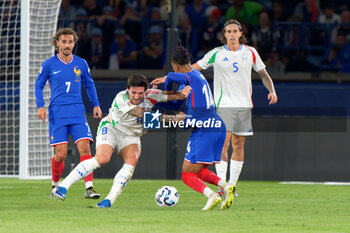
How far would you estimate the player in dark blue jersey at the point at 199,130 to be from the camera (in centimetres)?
754

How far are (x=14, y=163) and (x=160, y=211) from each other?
22.0ft

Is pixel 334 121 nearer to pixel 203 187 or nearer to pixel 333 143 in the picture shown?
pixel 333 143

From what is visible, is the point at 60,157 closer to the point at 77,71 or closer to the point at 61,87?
the point at 61,87

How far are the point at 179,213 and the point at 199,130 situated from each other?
827mm

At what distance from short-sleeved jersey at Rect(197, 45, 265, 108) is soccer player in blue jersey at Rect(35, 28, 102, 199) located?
1.43 m

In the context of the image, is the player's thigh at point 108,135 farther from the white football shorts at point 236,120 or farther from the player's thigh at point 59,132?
the white football shorts at point 236,120

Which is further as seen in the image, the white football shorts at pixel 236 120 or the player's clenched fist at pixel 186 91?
the white football shorts at pixel 236 120

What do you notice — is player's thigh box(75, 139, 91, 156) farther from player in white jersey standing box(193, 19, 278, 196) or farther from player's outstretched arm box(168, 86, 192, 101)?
player's outstretched arm box(168, 86, 192, 101)

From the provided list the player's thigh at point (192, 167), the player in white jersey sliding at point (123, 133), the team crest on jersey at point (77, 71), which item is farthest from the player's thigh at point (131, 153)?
the team crest on jersey at point (77, 71)

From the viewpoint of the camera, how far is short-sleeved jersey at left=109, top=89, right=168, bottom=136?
308 inches

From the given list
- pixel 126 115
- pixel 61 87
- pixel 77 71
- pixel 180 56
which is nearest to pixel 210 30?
pixel 77 71

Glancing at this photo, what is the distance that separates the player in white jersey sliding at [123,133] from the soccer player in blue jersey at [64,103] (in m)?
1.10

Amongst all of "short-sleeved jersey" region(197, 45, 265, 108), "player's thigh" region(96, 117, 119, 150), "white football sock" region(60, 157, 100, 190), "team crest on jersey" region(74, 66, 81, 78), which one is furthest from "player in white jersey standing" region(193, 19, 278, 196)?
"white football sock" region(60, 157, 100, 190)

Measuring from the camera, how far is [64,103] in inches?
357
